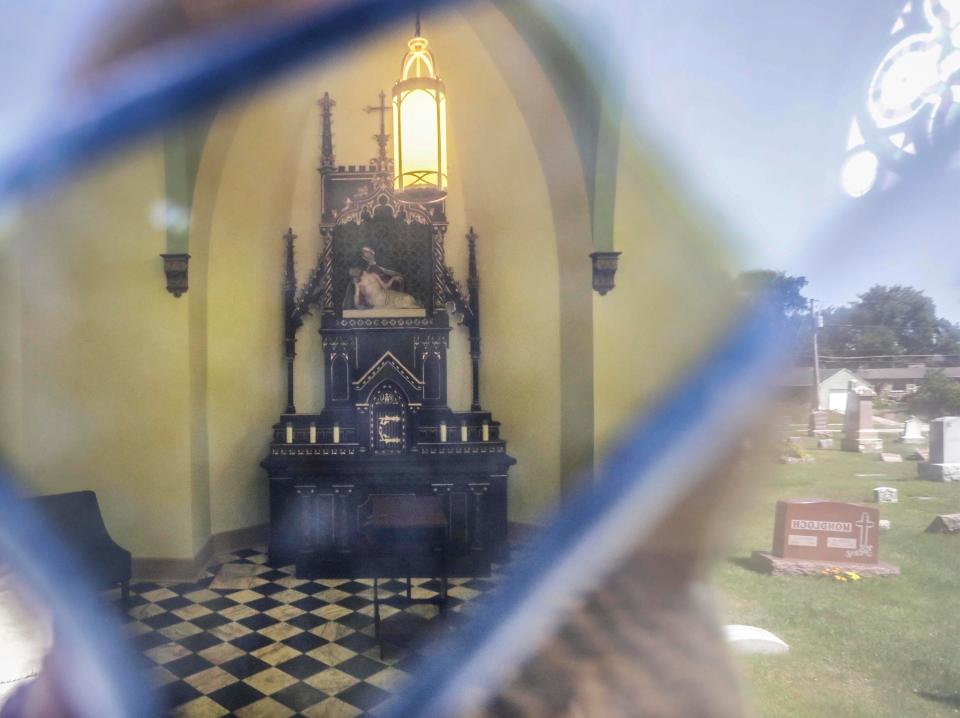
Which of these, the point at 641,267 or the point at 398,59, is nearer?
the point at 641,267

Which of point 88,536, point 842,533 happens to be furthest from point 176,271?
point 842,533

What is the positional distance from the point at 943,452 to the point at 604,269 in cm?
312

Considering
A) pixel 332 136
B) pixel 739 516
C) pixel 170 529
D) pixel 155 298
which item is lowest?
pixel 170 529

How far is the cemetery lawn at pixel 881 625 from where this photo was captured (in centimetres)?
243

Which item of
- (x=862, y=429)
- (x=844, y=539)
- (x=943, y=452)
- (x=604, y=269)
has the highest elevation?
(x=604, y=269)

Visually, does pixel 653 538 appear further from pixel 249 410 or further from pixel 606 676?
pixel 249 410

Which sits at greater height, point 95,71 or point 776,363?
point 95,71

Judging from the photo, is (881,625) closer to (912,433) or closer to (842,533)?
(842,533)

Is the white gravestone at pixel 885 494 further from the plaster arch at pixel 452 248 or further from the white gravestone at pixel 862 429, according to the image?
the plaster arch at pixel 452 248

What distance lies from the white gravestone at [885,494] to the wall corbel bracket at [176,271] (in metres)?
5.61

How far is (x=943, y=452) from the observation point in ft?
10.8

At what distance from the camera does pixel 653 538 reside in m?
0.34

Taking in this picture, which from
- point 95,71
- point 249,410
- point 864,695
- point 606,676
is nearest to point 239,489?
point 249,410

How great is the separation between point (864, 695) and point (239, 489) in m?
6.03
